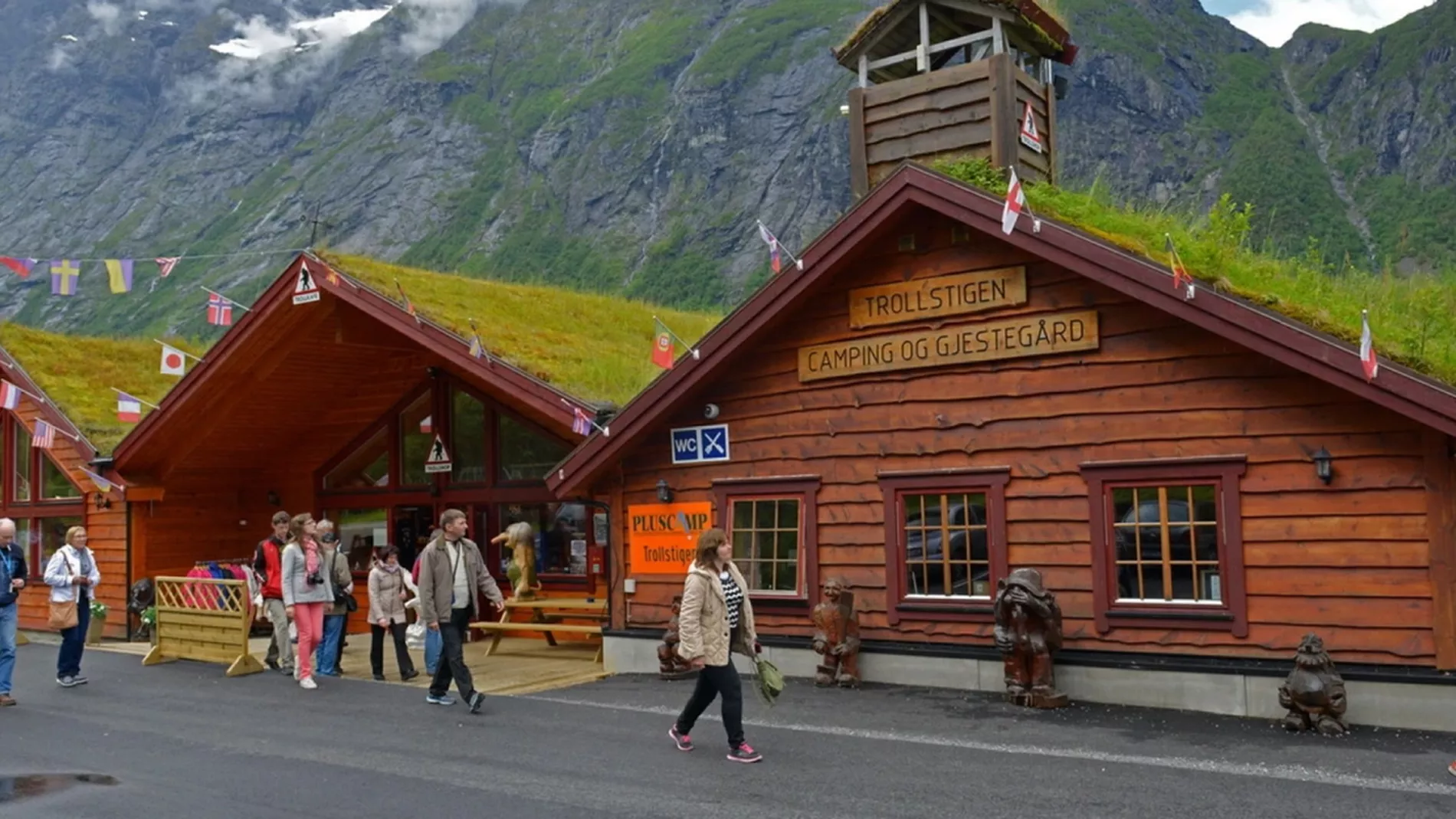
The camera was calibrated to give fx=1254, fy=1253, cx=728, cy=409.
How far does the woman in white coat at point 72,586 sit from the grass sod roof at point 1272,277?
10.2 meters

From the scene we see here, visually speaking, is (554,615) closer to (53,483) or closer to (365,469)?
(365,469)

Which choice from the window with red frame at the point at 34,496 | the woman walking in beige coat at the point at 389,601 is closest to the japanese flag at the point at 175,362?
the window with red frame at the point at 34,496

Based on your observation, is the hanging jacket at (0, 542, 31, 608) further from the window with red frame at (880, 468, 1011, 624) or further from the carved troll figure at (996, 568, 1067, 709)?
the carved troll figure at (996, 568, 1067, 709)

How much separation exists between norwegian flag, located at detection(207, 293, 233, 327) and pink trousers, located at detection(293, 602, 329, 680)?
5261 mm

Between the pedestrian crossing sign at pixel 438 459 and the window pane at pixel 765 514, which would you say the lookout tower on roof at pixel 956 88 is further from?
the pedestrian crossing sign at pixel 438 459

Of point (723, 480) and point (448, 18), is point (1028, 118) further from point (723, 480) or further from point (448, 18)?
point (448, 18)

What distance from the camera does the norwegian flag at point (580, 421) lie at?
14078mm

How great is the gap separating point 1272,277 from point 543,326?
10.3 metres

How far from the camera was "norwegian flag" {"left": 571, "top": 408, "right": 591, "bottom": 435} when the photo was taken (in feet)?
46.2

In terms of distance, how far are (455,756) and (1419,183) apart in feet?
296

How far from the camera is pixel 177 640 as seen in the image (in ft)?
51.1

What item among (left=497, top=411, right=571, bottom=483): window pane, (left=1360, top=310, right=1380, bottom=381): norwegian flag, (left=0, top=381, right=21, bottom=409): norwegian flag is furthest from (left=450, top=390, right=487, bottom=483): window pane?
(left=1360, top=310, right=1380, bottom=381): norwegian flag

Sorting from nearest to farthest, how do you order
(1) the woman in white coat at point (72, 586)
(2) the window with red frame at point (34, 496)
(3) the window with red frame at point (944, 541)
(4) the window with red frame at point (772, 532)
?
(3) the window with red frame at point (944, 541) → (4) the window with red frame at point (772, 532) → (1) the woman in white coat at point (72, 586) → (2) the window with red frame at point (34, 496)

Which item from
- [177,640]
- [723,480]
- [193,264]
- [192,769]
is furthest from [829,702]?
[193,264]
